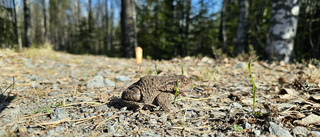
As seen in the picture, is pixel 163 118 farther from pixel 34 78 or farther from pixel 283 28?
pixel 283 28

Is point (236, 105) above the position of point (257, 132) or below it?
above

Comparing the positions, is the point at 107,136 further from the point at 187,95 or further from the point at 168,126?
the point at 187,95

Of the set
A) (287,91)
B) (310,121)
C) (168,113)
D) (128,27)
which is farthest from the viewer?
(128,27)

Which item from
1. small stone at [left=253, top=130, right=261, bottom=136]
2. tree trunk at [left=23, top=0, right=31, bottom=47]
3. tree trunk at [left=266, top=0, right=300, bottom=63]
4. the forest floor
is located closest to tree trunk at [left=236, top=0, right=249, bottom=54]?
tree trunk at [left=266, top=0, right=300, bottom=63]

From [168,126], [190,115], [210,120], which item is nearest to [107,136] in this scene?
[168,126]

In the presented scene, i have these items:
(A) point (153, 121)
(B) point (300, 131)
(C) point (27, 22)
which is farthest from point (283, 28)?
(C) point (27, 22)

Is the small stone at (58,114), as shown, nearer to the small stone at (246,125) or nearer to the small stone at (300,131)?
the small stone at (246,125)

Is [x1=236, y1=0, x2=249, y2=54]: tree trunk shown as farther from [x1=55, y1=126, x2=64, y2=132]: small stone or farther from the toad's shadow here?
the toad's shadow

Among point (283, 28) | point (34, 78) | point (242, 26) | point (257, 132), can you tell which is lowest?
point (257, 132)
